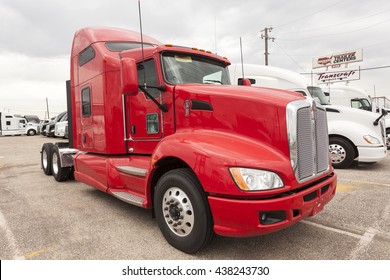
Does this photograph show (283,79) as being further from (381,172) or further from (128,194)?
(128,194)

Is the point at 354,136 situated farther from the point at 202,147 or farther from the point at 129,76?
the point at 129,76

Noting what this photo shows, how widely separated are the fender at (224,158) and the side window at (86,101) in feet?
9.20

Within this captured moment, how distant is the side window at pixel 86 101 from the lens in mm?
5312

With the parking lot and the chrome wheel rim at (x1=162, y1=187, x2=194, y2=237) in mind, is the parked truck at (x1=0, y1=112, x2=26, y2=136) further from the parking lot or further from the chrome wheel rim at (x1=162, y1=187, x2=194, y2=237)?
the chrome wheel rim at (x1=162, y1=187, x2=194, y2=237)

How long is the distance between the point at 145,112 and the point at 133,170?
84cm

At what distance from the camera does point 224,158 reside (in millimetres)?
2768

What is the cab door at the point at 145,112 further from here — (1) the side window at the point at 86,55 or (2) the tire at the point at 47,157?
(2) the tire at the point at 47,157

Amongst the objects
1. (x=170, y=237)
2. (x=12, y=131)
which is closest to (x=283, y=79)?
(x=170, y=237)

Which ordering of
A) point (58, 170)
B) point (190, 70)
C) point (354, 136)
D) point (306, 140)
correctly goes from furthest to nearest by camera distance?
point (354, 136) → point (58, 170) → point (190, 70) → point (306, 140)

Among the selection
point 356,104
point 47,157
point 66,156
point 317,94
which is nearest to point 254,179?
point 66,156

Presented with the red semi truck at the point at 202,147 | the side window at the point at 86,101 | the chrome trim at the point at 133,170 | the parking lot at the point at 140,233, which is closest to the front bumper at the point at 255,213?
the red semi truck at the point at 202,147

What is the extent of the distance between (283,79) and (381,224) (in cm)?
707

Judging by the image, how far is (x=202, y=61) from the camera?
4340 millimetres

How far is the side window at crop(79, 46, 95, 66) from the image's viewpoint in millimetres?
5117
